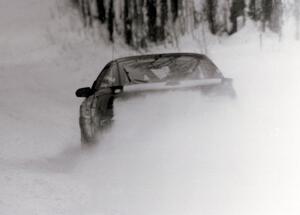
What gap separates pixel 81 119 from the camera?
180 inches

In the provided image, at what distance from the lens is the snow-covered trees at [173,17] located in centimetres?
559

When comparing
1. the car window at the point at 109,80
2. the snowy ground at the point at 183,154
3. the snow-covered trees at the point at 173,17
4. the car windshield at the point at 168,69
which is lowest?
the snowy ground at the point at 183,154

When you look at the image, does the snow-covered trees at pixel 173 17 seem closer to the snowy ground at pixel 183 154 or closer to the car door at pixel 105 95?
the snowy ground at pixel 183 154

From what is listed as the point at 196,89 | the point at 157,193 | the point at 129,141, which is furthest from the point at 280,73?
the point at 157,193

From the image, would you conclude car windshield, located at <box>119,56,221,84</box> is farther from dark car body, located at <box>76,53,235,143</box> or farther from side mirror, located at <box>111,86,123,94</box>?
side mirror, located at <box>111,86,123,94</box>

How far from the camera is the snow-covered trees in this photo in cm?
559

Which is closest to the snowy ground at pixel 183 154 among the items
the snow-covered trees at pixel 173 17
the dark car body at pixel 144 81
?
the dark car body at pixel 144 81

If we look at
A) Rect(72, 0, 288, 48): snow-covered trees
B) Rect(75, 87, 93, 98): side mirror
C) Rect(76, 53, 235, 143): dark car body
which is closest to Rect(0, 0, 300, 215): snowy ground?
Rect(76, 53, 235, 143): dark car body

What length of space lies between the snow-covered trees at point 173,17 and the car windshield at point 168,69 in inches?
36.0

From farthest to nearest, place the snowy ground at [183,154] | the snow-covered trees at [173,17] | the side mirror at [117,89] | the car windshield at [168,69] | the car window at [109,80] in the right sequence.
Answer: the snow-covered trees at [173,17], the car window at [109,80], the car windshield at [168,69], the side mirror at [117,89], the snowy ground at [183,154]

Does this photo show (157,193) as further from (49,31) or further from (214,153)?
(49,31)

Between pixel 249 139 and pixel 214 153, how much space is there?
26cm

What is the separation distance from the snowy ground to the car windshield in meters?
0.29

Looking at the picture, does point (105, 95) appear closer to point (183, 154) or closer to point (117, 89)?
point (117, 89)
